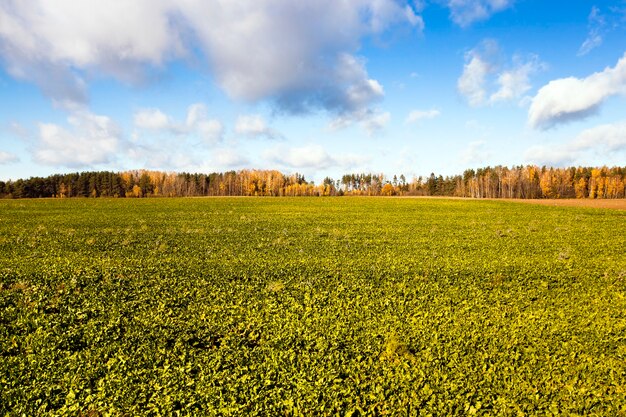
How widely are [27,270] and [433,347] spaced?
16.1 meters

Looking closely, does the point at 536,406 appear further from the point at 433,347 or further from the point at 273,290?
the point at 273,290

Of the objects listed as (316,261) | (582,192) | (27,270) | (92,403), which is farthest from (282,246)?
(582,192)

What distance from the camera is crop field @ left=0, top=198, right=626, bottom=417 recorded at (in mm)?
7027

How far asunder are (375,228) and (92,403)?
91.0ft

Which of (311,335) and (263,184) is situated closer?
(311,335)

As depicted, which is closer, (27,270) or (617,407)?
(617,407)

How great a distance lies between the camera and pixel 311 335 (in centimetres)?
964

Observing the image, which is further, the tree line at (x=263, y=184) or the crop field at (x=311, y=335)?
the tree line at (x=263, y=184)

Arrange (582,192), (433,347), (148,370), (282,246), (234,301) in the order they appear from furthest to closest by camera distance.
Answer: (582,192) → (282,246) → (234,301) → (433,347) → (148,370)

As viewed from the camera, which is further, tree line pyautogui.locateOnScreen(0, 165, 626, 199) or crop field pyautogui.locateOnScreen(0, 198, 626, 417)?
tree line pyautogui.locateOnScreen(0, 165, 626, 199)

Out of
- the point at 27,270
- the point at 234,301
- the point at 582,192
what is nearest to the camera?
the point at 234,301

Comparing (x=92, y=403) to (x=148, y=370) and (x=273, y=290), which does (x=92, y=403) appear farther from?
(x=273, y=290)

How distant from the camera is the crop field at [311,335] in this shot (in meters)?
7.03

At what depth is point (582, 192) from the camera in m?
169
